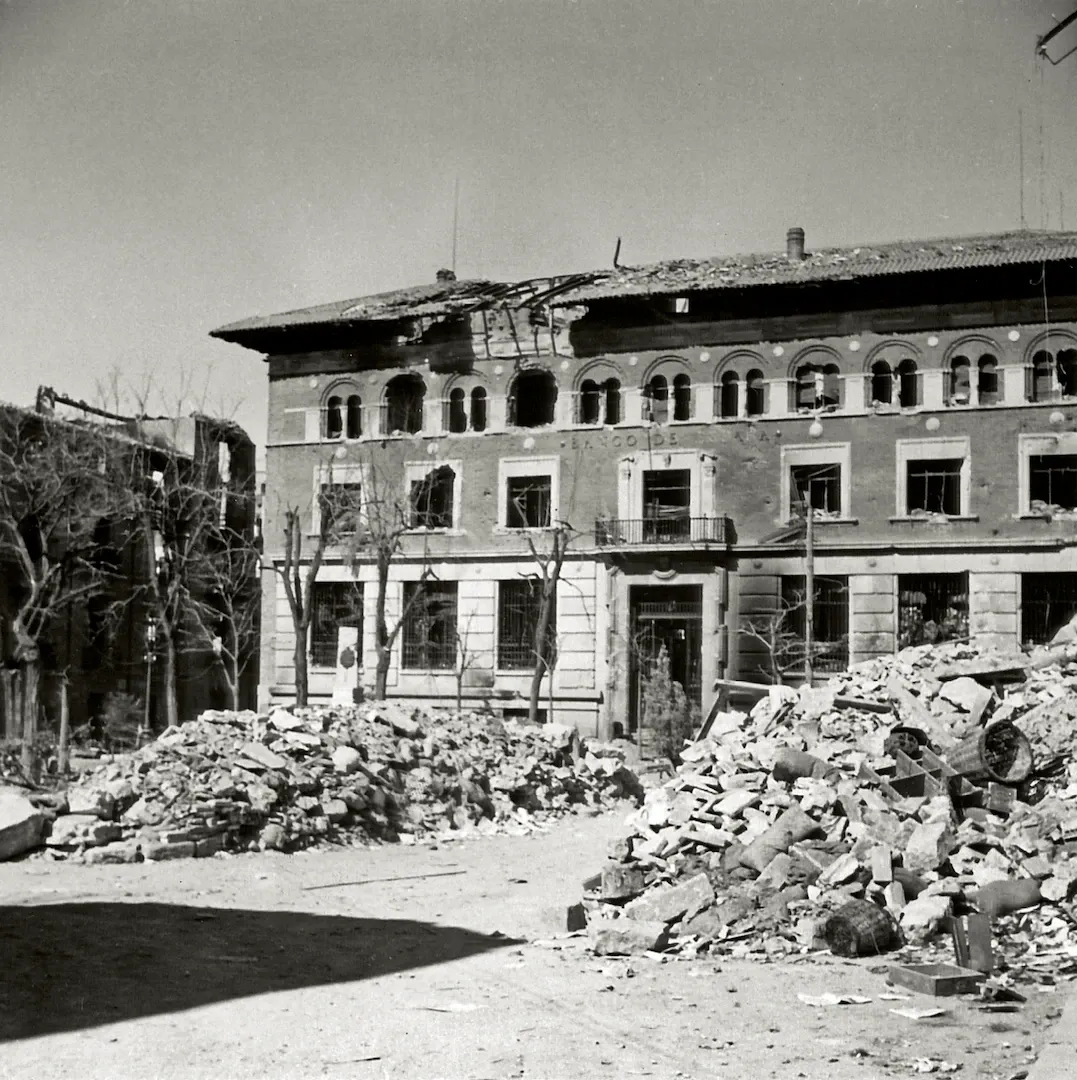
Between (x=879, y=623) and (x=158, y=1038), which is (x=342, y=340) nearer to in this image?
(x=879, y=623)

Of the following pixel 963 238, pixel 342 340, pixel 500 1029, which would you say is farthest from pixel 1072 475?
pixel 500 1029

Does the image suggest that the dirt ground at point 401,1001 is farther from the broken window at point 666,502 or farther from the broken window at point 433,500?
the broken window at point 433,500

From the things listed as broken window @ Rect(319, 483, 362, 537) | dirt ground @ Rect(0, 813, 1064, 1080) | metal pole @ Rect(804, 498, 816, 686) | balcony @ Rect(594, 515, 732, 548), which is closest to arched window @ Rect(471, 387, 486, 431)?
broken window @ Rect(319, 483, 362, 537)

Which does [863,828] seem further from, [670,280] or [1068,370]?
[670,280]

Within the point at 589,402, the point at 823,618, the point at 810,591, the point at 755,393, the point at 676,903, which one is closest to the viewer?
the point at 676,903

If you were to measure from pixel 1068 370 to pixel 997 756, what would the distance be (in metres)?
19.1

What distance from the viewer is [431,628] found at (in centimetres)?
3372

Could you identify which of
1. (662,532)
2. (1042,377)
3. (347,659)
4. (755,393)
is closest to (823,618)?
(662,532)

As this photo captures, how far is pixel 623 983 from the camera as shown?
9.41 m

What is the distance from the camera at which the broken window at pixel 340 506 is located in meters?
34.2

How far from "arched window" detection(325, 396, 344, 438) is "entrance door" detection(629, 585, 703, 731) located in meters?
9.35

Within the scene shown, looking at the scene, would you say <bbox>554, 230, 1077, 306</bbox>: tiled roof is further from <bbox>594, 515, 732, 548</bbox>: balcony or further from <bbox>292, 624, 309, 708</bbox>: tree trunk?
<bbox>292, 624, 309, 708</bbox>: tree trunk

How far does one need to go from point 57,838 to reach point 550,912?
252 inches

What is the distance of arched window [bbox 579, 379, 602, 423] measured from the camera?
32969 mm
